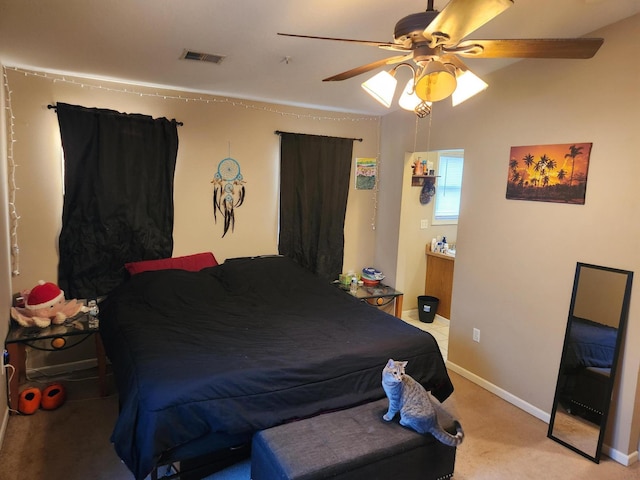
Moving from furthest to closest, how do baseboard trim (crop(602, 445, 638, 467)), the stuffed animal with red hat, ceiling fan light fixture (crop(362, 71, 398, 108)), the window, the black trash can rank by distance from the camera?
the window < the black trash can < the stuffed animal with red hat < baseboard trim (crop(602, 445, 638, 467)) < ceiling fan light fixture (crop(362, 71, 398, 108))

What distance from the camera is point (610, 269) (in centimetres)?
235

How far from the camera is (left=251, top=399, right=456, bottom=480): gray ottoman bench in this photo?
5.52 feet

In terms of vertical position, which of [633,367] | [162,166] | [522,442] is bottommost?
[522,442]

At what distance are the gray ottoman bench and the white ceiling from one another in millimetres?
1969

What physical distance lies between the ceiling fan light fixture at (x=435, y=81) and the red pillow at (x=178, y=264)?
8.23 feet

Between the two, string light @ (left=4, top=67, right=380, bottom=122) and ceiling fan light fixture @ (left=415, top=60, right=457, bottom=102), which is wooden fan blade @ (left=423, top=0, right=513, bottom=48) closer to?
ceiling fan light fixture @ (left=415, top=60, right=457, bottom=102)

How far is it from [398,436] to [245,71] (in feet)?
8.23

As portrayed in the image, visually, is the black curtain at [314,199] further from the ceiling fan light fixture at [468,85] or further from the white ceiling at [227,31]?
the ceiling fan light fixture at [468,85]

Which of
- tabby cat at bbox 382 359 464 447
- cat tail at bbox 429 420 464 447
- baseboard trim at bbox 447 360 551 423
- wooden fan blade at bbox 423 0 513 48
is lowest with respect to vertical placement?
baseboard trim at bbox 447 360 551 423

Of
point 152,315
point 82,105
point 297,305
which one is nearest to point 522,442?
point 297,305

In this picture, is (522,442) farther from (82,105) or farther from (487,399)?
(82,105)

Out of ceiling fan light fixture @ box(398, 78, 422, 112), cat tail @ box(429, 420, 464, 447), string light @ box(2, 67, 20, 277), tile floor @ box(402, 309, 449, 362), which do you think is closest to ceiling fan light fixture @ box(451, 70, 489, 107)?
ceiling fan light fixture @ box(398, 78, 422, 112)

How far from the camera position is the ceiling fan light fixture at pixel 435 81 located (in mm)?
1463

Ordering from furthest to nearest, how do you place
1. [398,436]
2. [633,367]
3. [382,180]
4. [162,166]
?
[382,180], [162,166], [633,367], [398,436]
